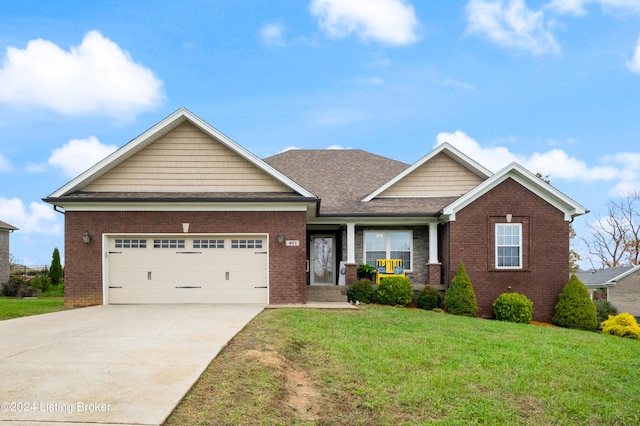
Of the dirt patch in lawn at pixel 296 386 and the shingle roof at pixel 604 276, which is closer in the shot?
the dirt patch in lawn at pixel 296 386

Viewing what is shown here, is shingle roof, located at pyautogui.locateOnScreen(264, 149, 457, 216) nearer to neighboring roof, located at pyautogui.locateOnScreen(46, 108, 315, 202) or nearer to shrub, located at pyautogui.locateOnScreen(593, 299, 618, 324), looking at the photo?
neighboring roof, located at pyautogui.locateOnScreen(46, 108, 315, 202)

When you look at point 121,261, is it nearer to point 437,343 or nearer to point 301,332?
point 301,332

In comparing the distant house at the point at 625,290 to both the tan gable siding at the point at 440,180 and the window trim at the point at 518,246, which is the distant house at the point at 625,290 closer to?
the tan gable siding at the point at 440,180

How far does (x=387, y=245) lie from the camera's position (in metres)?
19.7

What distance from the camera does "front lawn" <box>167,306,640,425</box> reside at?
5.89m

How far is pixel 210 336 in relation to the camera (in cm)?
949

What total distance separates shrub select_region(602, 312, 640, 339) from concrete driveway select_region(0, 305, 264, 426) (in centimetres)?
1140

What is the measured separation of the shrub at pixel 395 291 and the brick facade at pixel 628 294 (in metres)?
20.9

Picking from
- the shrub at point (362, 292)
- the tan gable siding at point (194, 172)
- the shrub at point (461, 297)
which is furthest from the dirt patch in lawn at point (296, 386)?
the shrub at point (461, 297)

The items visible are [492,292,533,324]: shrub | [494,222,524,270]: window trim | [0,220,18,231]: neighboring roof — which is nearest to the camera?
[492,292,533,324]: shrub

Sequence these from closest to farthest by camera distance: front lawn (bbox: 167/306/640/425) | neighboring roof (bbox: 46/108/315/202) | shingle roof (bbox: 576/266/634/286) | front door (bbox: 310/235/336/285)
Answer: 1. front lawn (bbox: 167/306/640/425)
2. neighboring roof (bbox: 46/108/315/202)
3. front door (bbox: 310/235/336/285)
4. shingle roof (bbox: 576/266/634/286)

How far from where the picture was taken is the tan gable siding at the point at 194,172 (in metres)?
17.1

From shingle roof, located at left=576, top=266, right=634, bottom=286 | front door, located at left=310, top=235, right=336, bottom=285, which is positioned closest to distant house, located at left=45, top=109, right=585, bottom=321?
front door, located at left=310, top=235, right=336, bottom=285

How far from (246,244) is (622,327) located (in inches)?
→ 464
